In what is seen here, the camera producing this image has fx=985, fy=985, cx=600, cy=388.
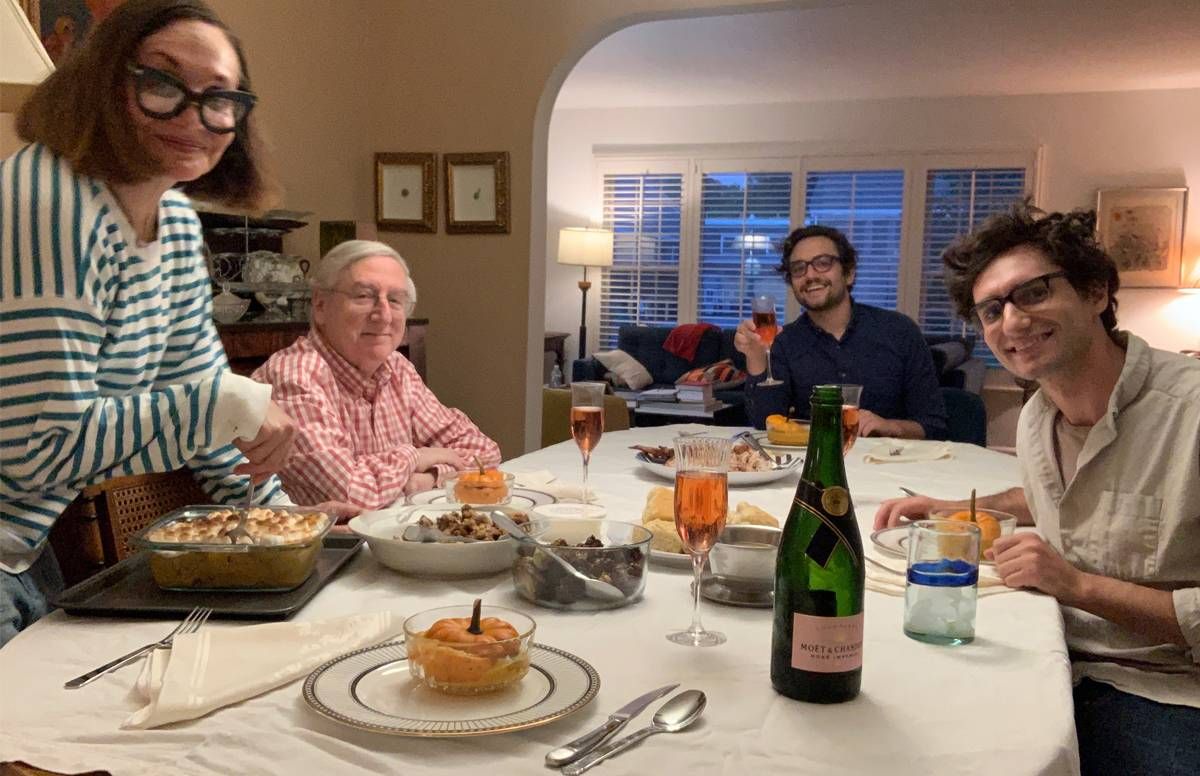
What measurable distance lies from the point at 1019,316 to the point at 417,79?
3.09 m

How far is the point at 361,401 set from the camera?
2342 mm

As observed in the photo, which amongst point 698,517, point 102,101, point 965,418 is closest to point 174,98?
point 102,101

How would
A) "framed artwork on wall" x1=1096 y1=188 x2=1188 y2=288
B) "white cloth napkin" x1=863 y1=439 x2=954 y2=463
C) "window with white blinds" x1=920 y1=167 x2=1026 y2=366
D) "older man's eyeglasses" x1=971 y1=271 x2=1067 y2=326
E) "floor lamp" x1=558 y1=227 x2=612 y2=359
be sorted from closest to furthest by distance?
"older man's eyeglasses" x1=971 y1=271 x2=1067 y2=326, "white cloth napkin" x1=863 y1=439 x2=954 y2=463, "framed artwork on wall" x1=1096 y1=188 x2=1188 y2=288, "window with white blinds" x1=920 y1=167 x2=1026 y2=366, "floor lamp" x1=558 y1=227 x2=612 y2=359

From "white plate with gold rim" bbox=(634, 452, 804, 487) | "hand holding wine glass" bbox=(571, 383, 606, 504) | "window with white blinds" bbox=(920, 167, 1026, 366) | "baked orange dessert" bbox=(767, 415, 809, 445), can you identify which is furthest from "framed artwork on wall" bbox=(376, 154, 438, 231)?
"window with white blinds" bbox=(920, 167, 1026, 366)

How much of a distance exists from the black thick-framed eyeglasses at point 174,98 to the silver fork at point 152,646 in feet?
2.39

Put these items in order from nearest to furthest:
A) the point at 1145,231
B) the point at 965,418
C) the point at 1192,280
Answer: the point at 965,418, the point at 1192,280, the point at 1145,231

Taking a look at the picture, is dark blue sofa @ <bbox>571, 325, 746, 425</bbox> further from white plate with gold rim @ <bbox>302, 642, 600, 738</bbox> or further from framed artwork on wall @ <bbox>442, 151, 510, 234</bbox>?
white plate with gold rim @ <bbox>302, 642, 600, 738</bbox>

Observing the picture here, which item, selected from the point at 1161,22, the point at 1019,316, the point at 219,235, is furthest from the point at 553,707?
the point at 1161,22

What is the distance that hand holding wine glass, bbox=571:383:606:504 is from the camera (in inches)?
71.9

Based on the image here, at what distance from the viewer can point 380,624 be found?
43.3 inches

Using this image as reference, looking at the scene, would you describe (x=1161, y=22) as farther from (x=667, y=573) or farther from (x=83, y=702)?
(x=83, y=702)

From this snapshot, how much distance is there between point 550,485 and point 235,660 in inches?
39.4

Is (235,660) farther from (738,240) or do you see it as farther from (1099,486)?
(738,240)

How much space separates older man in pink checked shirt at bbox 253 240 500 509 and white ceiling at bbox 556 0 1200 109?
10.7 ft
